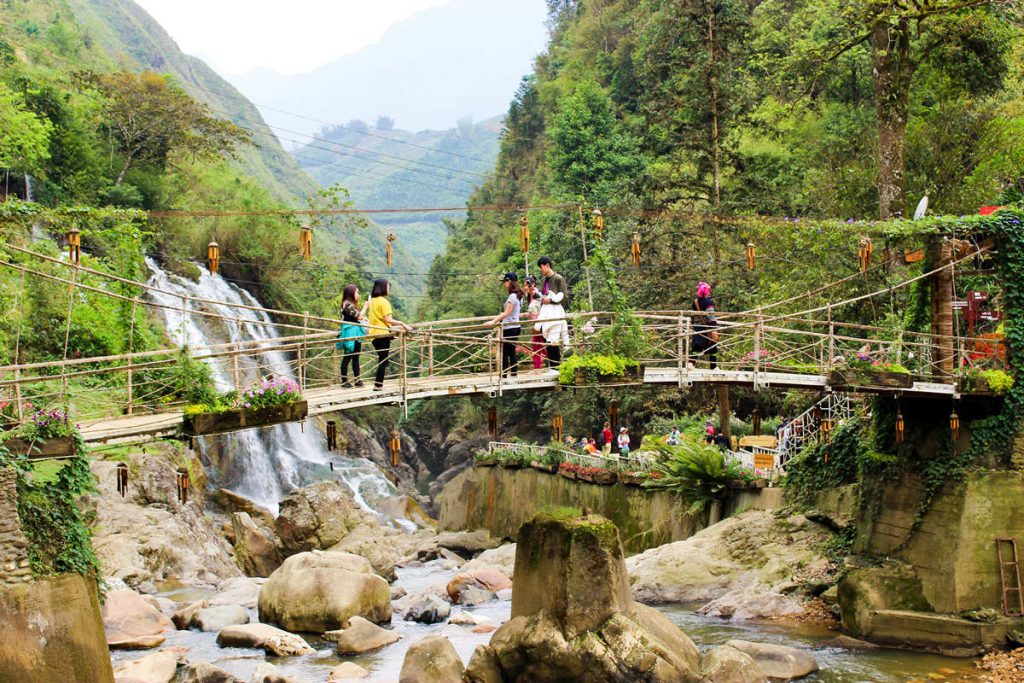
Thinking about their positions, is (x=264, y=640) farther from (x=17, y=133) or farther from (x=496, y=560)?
(x=17, y=133)

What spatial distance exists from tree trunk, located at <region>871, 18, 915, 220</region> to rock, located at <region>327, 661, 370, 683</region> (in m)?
13.3

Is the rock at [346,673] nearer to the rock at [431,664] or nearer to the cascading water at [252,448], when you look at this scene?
the rock at [431,664]

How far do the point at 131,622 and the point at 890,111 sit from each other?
16480mm

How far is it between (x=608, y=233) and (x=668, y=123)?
13.6 ft

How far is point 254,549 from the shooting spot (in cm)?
2395

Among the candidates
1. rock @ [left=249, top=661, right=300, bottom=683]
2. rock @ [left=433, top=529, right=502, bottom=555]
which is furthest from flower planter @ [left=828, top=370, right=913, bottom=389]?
rock @ [left=433, top=529, right=502, bottom=555]

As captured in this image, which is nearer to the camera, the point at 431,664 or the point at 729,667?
the point at 729,667

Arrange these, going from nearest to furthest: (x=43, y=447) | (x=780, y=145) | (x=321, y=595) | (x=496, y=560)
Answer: (x=43, y=447), (x=321, y=595), (x=496, y=560), (x=780, y=145)

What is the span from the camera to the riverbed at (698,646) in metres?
14.1

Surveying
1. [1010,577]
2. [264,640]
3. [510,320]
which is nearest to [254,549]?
[264,640]

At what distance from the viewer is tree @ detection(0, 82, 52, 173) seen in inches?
1079

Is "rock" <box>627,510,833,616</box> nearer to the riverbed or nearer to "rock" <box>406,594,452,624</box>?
the riverbed

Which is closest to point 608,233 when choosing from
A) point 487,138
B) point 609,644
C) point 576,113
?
point 576,113

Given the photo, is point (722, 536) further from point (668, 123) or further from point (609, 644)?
point (668, 123)
